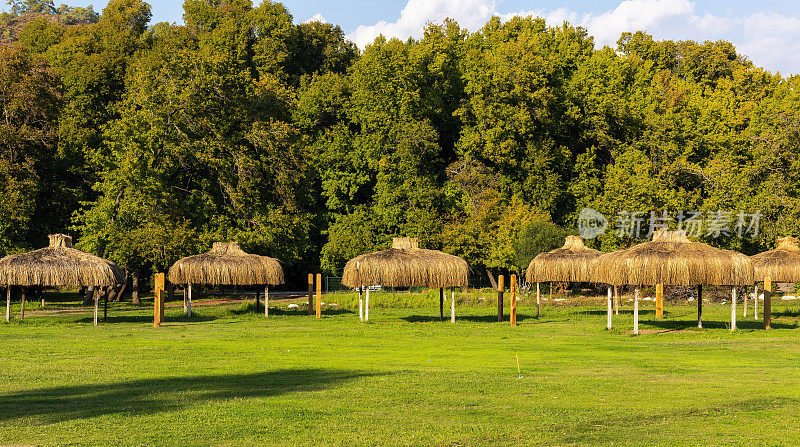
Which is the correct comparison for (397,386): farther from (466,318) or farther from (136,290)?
(136,290)

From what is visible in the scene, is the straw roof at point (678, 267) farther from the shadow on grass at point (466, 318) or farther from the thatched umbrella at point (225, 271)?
the thatched umbrella at point (225, 271)

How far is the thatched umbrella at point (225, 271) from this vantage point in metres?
32.6

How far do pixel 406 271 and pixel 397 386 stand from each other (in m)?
16.8

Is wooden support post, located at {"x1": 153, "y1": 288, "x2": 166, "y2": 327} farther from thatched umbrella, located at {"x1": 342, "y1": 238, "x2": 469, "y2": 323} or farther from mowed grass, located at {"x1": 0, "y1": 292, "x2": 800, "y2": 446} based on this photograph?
thatched umbrella, located at {"x1": 342, "y1": 238, "x2": 469, "y2": 323}

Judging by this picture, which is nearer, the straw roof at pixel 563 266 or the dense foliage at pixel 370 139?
the straw roof at pixel 563 266

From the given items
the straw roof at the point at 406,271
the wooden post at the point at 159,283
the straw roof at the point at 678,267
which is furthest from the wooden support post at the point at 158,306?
the straw roof at the point at 678,267

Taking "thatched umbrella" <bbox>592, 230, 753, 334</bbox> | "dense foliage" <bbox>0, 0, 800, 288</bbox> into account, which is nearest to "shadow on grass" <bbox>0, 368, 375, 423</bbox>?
"thatched umbrella" <bbox>592, 230, 753, 334</bbox>

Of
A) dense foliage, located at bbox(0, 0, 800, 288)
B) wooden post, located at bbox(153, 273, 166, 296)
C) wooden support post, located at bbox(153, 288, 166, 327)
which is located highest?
dense foliage, located at bbox(0, 0, 800, 288)

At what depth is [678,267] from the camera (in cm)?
2573

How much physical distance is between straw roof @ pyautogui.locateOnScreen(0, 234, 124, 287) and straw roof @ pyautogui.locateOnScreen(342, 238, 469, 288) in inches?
325

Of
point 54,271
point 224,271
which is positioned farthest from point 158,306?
point 224,271

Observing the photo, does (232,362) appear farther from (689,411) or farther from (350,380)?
(689,411)

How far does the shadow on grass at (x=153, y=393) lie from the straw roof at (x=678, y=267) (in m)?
12.9

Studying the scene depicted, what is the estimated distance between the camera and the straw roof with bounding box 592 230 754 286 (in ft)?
84.4
